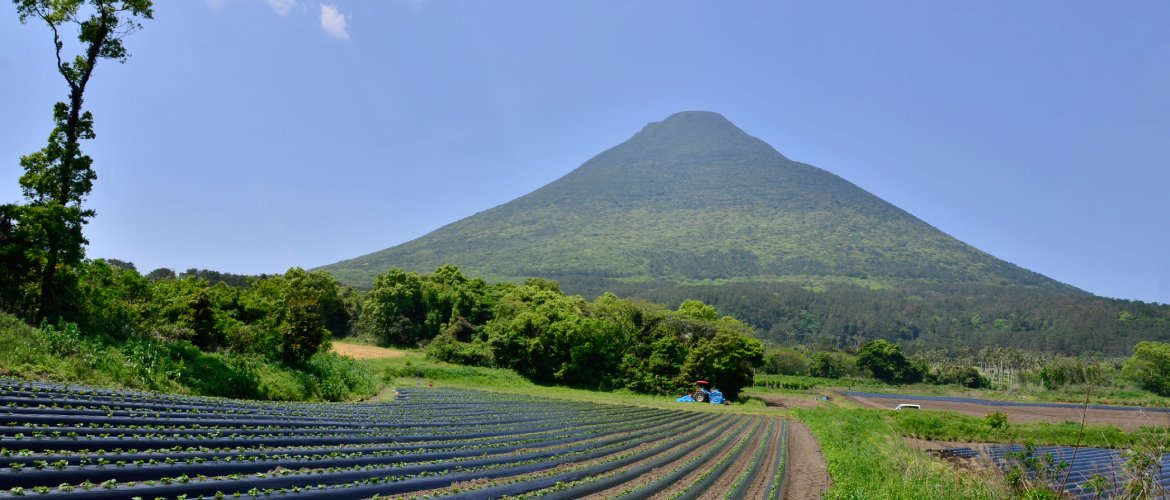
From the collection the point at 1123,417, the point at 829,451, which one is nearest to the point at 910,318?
the point at 1123,417

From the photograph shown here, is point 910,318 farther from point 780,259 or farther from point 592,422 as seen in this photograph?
point 592,422

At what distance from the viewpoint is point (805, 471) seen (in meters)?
12.4

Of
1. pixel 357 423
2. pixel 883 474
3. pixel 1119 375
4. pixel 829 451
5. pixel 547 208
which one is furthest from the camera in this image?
pixel 547 208

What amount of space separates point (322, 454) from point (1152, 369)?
80248 millimetres

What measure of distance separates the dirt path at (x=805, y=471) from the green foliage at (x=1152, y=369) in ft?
214

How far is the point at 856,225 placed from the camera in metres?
198

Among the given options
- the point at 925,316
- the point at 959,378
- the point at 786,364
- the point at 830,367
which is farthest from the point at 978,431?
the point at 925,316

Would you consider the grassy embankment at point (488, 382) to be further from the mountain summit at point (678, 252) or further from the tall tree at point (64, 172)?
the mountain summit at point (678, 252)

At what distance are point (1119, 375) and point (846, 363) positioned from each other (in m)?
27.5

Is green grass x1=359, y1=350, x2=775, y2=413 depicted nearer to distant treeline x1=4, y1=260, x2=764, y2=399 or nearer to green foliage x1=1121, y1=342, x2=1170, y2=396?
distant treeline x1=4, y1=260, x2=764, y2=399

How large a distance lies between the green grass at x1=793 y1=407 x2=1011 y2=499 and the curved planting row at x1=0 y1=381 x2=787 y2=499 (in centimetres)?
119

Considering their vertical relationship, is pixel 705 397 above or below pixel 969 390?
below

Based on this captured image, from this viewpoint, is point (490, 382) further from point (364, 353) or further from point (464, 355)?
point (364, 353)

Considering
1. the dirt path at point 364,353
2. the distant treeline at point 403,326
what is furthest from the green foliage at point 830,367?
the dirt path at point 364,353
